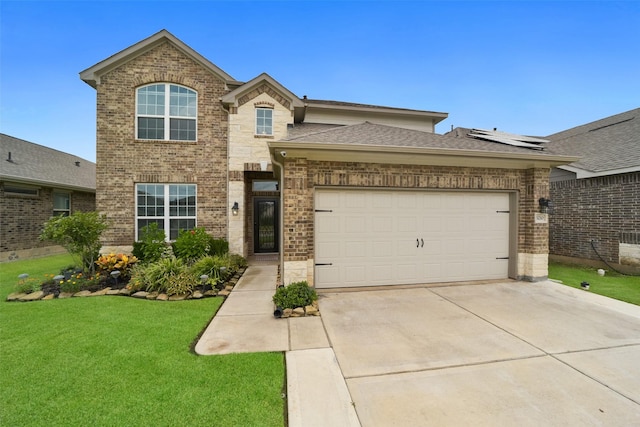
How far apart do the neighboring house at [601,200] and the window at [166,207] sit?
13327 millimetres

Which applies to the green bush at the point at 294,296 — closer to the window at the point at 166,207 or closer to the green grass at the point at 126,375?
the green grass at the point at 126,375

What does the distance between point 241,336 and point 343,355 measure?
1562 mm

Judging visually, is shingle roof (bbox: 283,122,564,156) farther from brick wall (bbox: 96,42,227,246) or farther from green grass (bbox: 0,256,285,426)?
brick wall (bbox: 96,42,227,246)

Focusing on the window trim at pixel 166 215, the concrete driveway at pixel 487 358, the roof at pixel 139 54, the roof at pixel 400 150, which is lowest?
the concrete driveway at pixel 487 358

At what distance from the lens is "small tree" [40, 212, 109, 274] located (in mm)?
6324

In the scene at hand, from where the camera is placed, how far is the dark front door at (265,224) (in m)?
11.0

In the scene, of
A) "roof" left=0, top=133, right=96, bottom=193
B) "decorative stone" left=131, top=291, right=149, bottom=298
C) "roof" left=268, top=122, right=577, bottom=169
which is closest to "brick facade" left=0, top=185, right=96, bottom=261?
"roof" left=0, top=133, right=96, bottom=193

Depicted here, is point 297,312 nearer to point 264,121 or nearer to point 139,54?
point 264,121

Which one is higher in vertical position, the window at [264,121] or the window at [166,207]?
the window at [264,121]

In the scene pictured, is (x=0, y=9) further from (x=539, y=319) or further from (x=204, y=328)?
(x=539, y=319)

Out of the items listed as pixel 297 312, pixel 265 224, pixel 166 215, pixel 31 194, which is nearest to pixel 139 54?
pixel 166 215

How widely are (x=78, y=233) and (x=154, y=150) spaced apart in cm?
396

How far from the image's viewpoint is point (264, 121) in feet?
31.4

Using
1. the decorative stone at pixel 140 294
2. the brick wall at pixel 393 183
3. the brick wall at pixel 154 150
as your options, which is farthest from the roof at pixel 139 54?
the decorative stone at pixel 140 294
